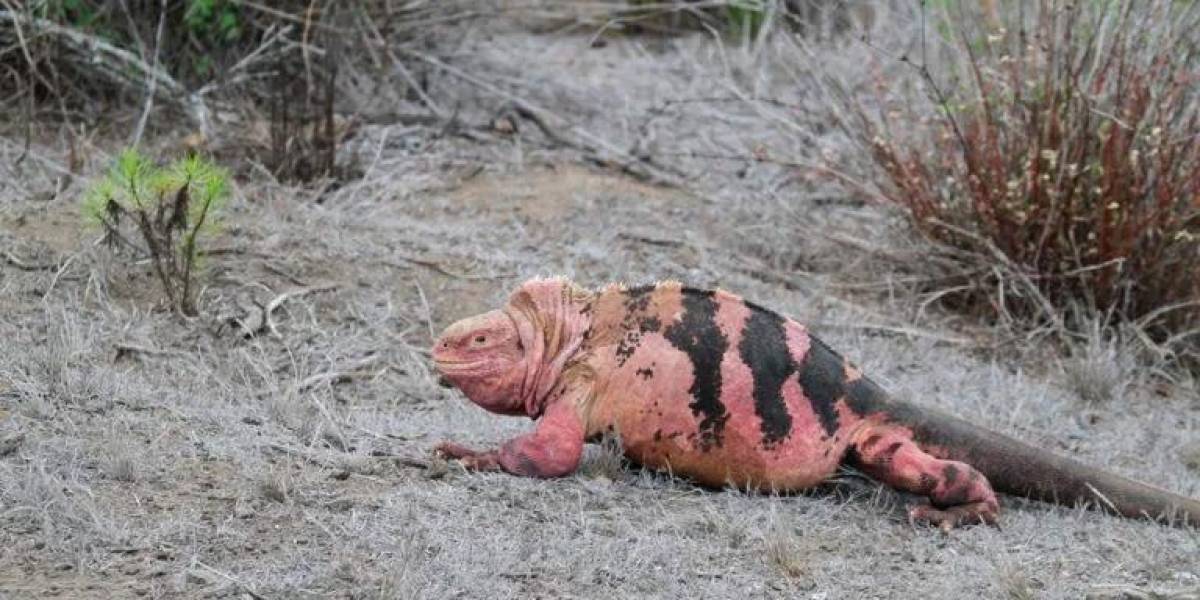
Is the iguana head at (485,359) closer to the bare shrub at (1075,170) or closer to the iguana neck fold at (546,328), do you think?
the iguana neck fold at (546,328)

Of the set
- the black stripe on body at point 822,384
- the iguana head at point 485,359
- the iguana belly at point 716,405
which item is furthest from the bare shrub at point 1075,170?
the iguana head at point 485,359

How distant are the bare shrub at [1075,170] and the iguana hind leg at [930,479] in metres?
2.25

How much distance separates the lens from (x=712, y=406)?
457 cm

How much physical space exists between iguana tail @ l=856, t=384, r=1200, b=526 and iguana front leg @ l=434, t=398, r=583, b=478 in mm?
880

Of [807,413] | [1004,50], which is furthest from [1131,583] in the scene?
[1004,50]

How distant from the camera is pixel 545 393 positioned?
4.65 metres

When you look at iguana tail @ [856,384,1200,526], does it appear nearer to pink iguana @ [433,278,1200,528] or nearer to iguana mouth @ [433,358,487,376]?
pink iguana @ [433,278,1200,528]

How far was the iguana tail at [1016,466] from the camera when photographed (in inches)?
187

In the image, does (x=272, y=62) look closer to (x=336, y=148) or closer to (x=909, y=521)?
(x=336, y=148)

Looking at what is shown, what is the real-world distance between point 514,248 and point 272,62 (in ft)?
7.33

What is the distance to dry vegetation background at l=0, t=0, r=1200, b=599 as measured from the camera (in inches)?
161

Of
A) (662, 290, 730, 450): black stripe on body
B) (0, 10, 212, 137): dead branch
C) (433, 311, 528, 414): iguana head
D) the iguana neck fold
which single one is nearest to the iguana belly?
(662, 290, 730, 450): black stripe on body

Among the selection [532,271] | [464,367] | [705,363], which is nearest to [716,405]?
[705,363]

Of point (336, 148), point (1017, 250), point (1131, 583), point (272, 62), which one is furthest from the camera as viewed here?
point (272, 62)
